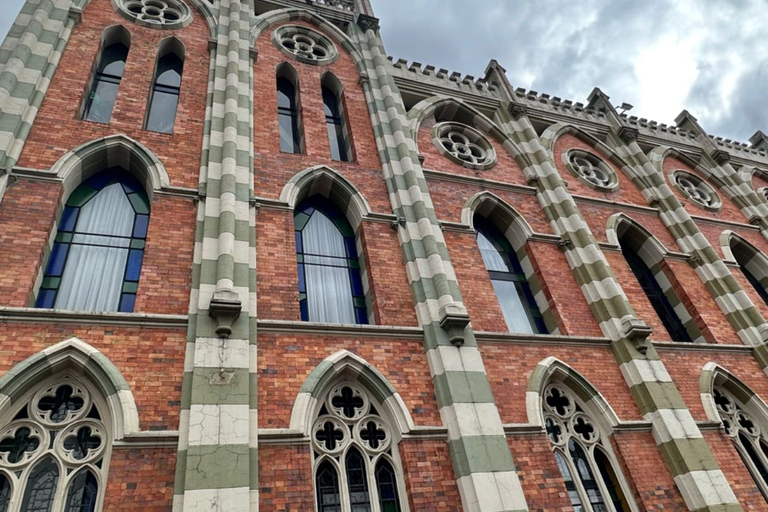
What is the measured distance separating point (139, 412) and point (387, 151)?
298 inches

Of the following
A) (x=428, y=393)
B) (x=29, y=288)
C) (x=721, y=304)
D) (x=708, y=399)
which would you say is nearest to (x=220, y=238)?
(x=29, y=288)

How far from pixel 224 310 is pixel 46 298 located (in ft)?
9.42

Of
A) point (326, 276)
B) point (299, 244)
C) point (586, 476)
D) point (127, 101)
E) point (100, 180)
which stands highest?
point (127, 101)

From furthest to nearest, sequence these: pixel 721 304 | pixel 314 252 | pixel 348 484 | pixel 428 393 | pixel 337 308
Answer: pixel 721 304 → pixel 314 252 → pixel 337 308 → pixel 428 393 → pixel 348 484

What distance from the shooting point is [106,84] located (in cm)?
1075

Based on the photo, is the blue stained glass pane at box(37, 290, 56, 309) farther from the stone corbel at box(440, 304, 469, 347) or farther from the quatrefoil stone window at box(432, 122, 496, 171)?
the quatrefoil stone window at box(432, 122, 496, 171)

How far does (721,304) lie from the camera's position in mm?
12336

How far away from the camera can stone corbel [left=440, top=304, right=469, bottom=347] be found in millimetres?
8203

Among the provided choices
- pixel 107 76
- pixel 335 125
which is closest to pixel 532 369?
pixel 335 125

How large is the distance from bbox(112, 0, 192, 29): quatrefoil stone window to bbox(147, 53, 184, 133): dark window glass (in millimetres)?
855

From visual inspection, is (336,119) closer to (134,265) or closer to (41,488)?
(134,265)

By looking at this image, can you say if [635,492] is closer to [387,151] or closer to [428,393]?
[428,393]

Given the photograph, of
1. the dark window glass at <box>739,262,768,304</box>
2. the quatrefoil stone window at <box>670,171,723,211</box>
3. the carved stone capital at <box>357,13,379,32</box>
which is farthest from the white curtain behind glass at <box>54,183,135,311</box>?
the quatrefoil stone window at <box>670,171,723,211</box>

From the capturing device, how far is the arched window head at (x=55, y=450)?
5637 mm
